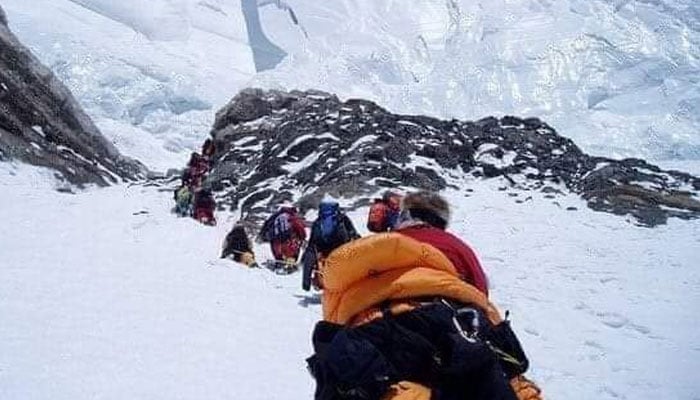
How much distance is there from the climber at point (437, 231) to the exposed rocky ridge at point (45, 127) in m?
14.7

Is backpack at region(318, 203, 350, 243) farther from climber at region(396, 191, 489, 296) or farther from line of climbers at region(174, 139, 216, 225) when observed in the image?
line of climbers at region(174, 139, 216, 225)

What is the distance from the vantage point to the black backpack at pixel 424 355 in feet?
7.41

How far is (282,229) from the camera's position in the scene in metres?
10.1

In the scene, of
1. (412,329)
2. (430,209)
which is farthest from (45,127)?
(412,329)

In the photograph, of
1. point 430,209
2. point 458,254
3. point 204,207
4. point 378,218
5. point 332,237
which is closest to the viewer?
point 458,254

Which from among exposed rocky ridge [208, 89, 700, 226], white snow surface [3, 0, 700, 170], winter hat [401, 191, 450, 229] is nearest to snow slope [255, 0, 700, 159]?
white snow surface [3, 0, 700, 170]

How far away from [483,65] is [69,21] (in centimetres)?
4740

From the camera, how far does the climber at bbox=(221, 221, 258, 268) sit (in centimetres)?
981

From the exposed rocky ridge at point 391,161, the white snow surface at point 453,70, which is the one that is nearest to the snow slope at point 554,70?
the white snow surface at point 453,70

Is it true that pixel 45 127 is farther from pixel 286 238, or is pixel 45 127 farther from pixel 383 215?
pixel 383 215

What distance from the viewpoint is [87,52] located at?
6775 cm

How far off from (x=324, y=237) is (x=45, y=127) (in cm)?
1582

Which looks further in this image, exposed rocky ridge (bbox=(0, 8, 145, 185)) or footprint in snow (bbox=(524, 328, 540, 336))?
exposed rocky ridge (bbox=(0, 8, 145, 185))

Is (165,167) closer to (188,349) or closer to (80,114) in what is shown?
(80,114)
